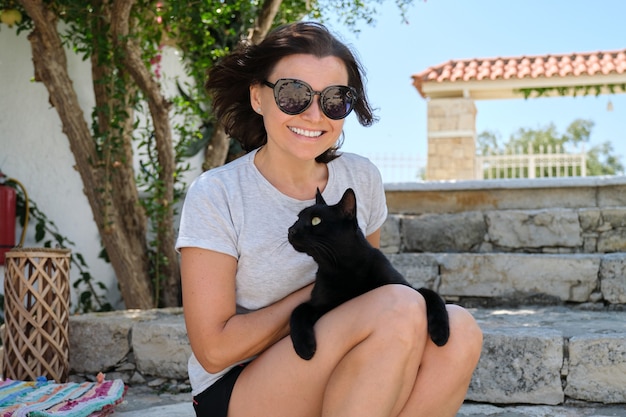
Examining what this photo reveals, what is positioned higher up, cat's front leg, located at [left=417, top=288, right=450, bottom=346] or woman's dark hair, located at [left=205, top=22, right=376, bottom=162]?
woman's dark hair, located at [left=205, top=22, right=376, bottom=162]

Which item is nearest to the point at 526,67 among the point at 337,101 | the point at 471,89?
the point at 471,89

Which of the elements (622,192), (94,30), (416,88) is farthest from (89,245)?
(416,88)

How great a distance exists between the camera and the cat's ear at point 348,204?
197 cm

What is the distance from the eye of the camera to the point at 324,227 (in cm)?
193

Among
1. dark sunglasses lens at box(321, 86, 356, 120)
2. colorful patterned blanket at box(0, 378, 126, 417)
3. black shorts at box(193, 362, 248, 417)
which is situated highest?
dark sunglasses lens at box(321, 86, 356, 120)

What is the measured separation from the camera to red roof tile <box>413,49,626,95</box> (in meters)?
9.34

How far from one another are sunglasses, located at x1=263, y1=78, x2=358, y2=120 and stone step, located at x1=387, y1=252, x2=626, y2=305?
219 cm

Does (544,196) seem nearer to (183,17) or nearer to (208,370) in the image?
(183,17)

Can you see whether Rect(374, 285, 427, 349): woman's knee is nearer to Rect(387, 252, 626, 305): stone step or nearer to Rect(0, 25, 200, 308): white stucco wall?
Rect(387, 252, 626, 305): stone step

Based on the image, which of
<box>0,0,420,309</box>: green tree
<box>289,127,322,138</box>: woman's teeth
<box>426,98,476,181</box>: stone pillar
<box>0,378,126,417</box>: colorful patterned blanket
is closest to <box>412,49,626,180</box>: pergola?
<box>426,98,476,181</box>: stone pillar

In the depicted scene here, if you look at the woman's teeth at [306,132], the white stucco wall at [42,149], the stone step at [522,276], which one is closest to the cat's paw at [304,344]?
the woman's teeth at [306,132]

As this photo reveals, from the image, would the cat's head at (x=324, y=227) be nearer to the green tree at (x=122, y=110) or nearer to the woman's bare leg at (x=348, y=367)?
the woman's bare leg at (x=348, y=367)

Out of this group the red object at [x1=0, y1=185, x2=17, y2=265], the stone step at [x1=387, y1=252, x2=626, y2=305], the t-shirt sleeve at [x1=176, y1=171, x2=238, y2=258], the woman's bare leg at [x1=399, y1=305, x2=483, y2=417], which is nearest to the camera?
the woman's bare leg at [x1=399, y1=305, x2=483, y2=417]

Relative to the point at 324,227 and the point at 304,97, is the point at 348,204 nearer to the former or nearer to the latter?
the point at 324,227
